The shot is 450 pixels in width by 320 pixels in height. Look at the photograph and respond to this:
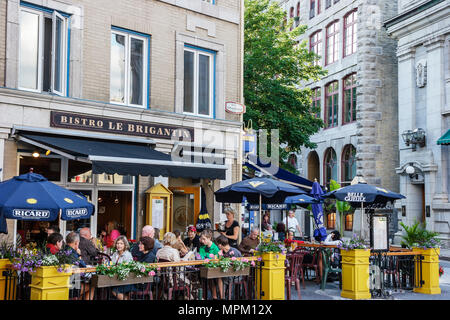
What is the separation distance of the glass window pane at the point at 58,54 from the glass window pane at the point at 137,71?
1856 millimetres

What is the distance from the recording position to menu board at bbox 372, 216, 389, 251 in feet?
36.1

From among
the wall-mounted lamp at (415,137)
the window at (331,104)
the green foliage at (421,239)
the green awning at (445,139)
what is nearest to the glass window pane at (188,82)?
the green foliage at (421,239)

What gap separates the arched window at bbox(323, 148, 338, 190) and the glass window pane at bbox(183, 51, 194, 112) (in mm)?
20827

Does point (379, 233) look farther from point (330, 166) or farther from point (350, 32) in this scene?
point (330, 166)

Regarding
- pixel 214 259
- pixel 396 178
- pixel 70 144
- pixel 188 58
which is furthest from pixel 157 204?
pixel 396 178

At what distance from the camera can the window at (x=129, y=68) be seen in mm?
13312

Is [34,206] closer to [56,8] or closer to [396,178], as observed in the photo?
[56,8]

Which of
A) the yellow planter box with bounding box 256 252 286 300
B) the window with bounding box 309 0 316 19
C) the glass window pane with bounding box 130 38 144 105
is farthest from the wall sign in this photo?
the window with bounding box 309 0 316 19

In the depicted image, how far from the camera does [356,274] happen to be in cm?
1061

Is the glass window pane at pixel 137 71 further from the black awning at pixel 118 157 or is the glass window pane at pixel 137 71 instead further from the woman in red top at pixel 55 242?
the woman in red top at pixel 55 242

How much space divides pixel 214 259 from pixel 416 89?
18697mm

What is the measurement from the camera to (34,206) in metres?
8.16

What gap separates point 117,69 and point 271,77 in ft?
41.0

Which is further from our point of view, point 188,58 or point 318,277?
point 188,58
